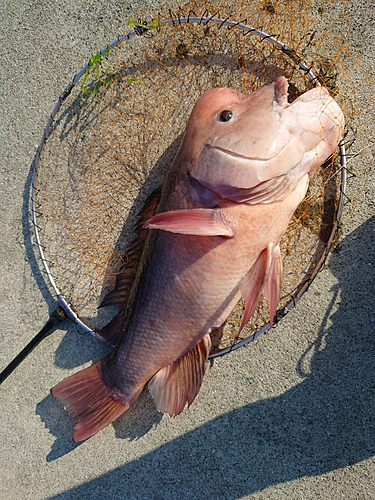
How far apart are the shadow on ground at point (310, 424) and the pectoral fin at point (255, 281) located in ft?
2.14

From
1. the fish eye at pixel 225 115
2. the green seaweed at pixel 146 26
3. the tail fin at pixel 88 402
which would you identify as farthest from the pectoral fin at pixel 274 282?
the green seaweed at pixel 146 26

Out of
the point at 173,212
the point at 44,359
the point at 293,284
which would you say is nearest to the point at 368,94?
the point at 293,284

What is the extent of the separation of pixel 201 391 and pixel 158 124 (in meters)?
1.61

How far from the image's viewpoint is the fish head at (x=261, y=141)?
1657mm

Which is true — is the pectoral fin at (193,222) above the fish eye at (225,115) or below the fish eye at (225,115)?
below

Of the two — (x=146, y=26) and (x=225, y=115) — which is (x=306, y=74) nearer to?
(x=225, y=115)

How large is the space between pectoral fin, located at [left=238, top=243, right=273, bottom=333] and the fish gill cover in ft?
1.37

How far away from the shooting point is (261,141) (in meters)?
1.65

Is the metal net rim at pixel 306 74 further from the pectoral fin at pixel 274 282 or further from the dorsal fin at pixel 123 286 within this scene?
the pectoral fin at pixel 274 282

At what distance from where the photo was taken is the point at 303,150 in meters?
1.70

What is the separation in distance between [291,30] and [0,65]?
70.2 inches

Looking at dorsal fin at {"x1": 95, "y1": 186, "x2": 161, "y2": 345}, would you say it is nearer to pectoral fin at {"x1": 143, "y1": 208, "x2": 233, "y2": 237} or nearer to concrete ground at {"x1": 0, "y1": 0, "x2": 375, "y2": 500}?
concrete ground at {"x1": 0, "y1": 0, "x2": 375, "y2": 500}

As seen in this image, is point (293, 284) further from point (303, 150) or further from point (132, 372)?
point (132, 372)

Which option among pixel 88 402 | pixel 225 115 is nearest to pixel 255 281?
pixel 225 115
